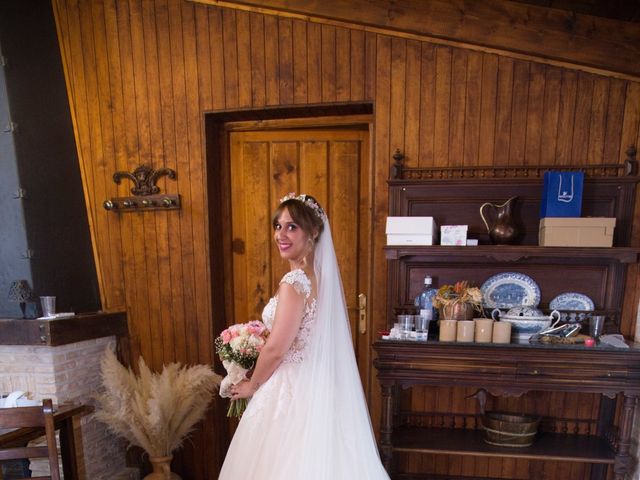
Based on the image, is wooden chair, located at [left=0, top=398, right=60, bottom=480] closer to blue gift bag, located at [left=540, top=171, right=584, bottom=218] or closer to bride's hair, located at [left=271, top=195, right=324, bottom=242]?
bride's hair, located at [left=271, top=195, right=324, bottom=242]

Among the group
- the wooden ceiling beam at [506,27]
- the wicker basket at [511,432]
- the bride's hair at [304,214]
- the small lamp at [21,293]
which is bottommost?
the wicker basket at [511,432]

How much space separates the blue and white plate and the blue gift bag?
50 cm

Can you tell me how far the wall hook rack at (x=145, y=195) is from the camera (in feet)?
8.13

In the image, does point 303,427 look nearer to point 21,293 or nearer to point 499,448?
point 499,448

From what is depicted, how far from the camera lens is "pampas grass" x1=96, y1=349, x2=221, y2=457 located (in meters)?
2.09

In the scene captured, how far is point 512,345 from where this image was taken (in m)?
1.91

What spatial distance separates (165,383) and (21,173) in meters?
1.45

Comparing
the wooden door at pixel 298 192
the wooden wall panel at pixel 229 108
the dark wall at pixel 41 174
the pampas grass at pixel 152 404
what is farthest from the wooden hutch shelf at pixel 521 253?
the dark wall at pixel 41 174

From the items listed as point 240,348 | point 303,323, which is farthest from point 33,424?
point 303,323

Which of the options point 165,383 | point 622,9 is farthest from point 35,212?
point 622,9

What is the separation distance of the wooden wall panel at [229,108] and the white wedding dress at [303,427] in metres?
0.84

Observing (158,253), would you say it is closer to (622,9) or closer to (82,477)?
(82,477)

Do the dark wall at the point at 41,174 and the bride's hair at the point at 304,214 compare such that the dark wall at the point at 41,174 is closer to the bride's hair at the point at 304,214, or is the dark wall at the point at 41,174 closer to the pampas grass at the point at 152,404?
the pampas grass at the point at 152,404

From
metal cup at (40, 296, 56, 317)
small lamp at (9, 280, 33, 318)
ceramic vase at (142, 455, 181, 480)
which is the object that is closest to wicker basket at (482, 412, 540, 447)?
ceramic vase at (142, 455, 181, 480)
